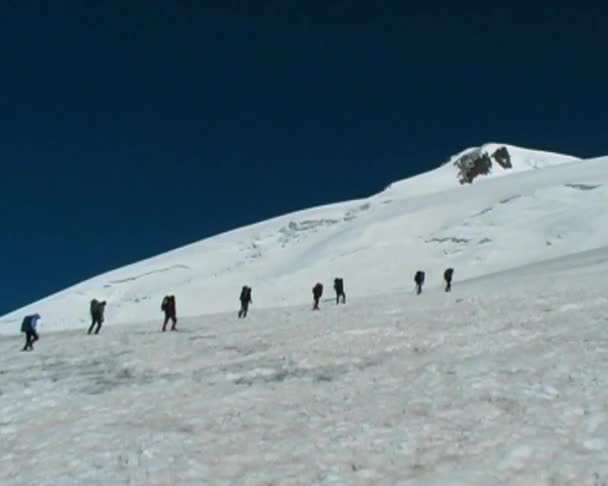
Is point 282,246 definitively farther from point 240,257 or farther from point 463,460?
point 463,460

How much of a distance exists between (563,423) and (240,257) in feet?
237

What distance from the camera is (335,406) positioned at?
14.0m

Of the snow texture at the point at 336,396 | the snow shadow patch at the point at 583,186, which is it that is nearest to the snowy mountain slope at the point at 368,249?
the snow shadow patch at the point at 583,186

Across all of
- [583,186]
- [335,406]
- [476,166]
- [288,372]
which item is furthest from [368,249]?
[476,166]

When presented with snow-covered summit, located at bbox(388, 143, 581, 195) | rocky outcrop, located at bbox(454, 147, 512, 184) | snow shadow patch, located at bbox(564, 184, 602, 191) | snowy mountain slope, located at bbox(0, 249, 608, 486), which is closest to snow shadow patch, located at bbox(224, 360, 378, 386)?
snowy mountain slope, located at bbox(0, 249, 608, 486)

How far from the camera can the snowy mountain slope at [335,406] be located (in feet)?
35.4

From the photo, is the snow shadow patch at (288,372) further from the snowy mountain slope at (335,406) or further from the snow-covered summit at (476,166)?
the snow-covered summit at (476,166)

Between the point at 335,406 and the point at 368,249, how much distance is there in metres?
58.7

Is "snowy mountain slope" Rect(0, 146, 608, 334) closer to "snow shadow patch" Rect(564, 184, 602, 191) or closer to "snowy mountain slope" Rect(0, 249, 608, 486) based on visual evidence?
"snow shadow patch" Rect(564, 184, 602, 191)

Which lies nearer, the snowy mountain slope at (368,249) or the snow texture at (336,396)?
the snow texture at (336,396)

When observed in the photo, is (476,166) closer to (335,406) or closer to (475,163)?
(475,163)

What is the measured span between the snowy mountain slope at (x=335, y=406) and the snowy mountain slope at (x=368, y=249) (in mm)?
34567

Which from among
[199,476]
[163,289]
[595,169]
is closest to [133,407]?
[199,476]

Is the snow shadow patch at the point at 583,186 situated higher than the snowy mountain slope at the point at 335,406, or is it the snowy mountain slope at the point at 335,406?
the snow shadow patch at the point at 583,186
